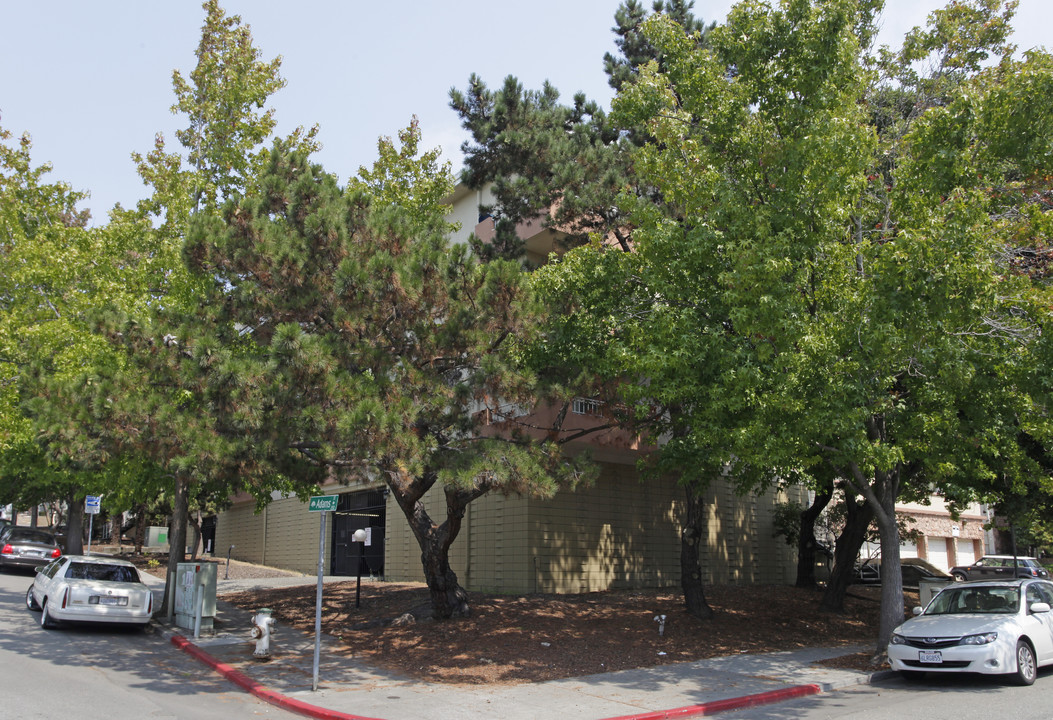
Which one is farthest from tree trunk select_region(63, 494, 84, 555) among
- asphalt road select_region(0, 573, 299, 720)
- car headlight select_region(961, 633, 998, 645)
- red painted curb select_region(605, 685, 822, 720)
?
car headlight select_region(961, 633, 998, 645)

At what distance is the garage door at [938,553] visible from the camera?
120ft

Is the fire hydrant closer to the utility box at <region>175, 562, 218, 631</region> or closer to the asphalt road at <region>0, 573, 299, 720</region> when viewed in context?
the asphalt road at <region>0, 573, 299, 720</region>

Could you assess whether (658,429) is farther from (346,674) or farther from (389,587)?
(389,587)

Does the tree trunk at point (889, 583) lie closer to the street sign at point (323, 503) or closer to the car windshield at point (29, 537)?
the street sign at point (323, 503)

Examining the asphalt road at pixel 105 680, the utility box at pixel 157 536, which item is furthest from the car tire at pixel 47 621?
the utility box at pixel 157 536

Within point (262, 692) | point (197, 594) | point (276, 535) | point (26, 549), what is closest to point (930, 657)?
point (262, 692)

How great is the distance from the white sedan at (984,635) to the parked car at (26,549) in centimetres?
2435

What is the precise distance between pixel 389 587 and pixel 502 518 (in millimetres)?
3865

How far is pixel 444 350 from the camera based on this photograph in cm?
1175

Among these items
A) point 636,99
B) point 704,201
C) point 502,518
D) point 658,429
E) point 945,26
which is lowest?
point 502,518

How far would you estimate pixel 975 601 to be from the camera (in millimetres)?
11359

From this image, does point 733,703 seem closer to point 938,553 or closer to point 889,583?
point 889,583

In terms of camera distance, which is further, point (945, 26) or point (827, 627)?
point (827, 627)

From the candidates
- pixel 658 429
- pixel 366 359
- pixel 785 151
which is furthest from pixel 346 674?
pixel 785 151
